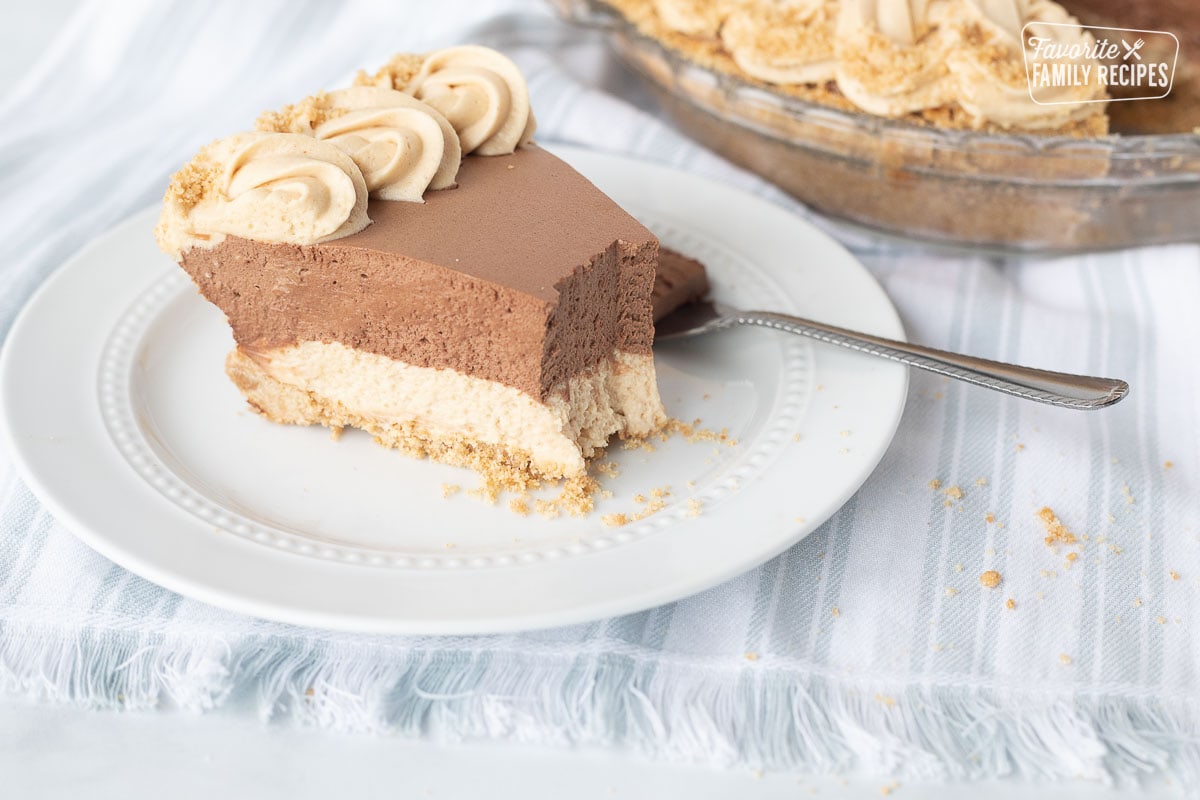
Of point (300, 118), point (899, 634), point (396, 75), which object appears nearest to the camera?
point (899, 634)

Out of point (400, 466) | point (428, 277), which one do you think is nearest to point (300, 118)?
point (428, 277)

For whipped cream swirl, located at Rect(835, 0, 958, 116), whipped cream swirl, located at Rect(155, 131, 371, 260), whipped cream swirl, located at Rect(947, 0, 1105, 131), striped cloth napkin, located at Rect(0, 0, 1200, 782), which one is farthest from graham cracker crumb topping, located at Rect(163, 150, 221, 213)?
whipped cream swirl, located at Rect(947, 0, 1105, 131)

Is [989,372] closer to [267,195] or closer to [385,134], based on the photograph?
[385,134]

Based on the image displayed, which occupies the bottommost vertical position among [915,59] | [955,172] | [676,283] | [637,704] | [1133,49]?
[637,704]

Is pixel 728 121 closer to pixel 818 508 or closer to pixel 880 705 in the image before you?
pixel 818 508

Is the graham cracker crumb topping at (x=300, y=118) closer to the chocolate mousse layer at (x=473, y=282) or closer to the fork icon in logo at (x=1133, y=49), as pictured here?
the chocolate mousse layer at (x=473, y=282)

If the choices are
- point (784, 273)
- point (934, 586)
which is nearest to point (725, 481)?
point (934, 586)
